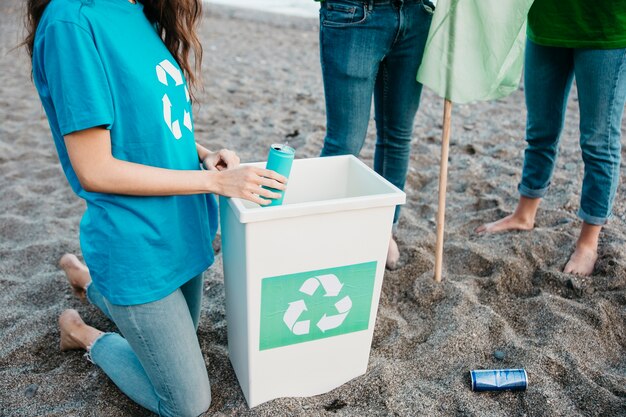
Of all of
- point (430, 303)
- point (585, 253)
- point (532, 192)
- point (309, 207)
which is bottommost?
point (430, 303)

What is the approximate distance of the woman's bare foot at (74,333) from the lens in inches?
70.8

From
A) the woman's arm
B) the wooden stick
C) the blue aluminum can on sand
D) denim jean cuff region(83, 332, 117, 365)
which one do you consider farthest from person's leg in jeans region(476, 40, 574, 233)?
denim jean cuff region(83, 332, 117, 365)

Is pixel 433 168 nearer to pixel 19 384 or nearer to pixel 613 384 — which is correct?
pixel 613 384

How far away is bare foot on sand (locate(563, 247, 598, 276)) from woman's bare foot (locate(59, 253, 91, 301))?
71.4 inches

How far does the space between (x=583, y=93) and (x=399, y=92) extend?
26.7 inches

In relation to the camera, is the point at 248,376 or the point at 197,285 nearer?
the point at 248,376

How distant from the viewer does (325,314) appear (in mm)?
1598

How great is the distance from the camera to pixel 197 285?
1763 mm

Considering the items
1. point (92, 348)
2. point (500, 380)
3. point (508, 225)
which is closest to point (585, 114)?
point (508, 225)

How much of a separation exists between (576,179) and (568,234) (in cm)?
68

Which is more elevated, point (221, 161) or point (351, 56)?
point (351, 56)

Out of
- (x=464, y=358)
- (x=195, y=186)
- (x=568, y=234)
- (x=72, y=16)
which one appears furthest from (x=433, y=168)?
(x=72, y=16)

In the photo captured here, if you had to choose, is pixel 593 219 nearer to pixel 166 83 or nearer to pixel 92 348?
pixel 166 83

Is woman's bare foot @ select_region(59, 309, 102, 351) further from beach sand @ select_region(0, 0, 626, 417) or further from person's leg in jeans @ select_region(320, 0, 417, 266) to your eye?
person's leg in jeans @ select_region(320, 0, 417, 266)
